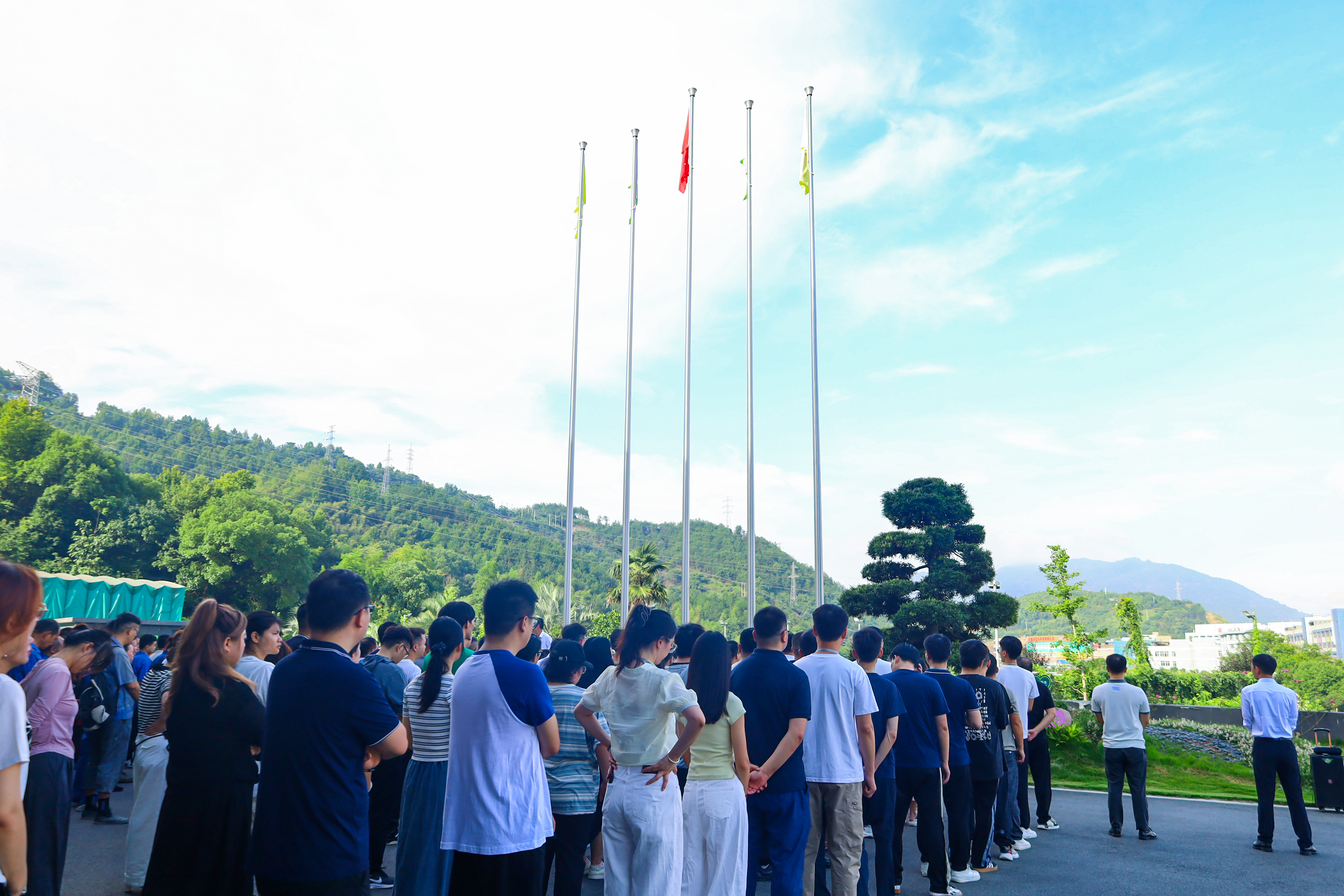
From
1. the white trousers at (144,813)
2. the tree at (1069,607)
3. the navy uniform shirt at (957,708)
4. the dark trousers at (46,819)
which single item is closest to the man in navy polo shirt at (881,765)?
the navy uniform shirt at (957,708)

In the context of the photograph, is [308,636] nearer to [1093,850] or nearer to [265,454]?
[1093,850]

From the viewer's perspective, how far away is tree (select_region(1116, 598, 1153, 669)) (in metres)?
24.2

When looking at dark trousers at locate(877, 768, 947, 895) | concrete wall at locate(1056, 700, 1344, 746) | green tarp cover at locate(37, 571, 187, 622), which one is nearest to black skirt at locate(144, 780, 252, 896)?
dark trousers at locate(877, 768, 947, 895)

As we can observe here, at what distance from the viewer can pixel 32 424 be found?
167 ft

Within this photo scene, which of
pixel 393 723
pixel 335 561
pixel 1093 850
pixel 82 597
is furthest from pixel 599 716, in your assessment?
pixel 335 561

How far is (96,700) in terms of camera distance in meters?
7.41

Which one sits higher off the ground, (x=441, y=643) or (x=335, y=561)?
(x=335, y=561)

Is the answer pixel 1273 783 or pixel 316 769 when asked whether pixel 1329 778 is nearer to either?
pixel 1273 783

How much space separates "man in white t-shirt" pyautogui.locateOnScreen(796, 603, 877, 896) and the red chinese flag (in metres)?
16.8

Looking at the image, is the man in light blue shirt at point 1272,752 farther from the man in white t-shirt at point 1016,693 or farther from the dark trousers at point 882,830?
the dark trousers at point 882,830

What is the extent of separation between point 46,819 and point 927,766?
18.6 ft

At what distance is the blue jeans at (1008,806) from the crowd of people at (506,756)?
1.98 feet

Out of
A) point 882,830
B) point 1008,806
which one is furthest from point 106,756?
point 1008,806

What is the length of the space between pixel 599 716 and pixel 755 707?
0.94 m
